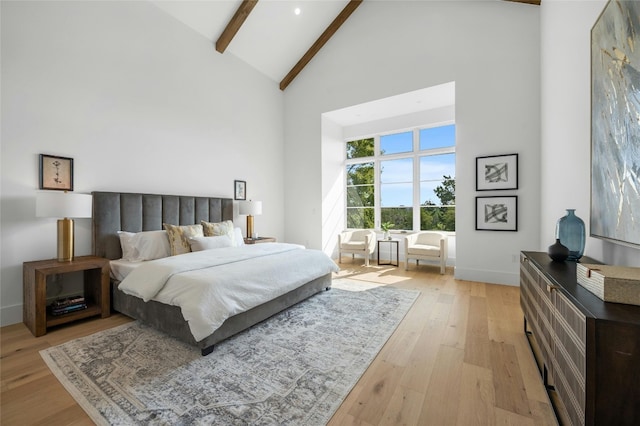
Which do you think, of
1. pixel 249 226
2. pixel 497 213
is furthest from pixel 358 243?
pixel 497 213

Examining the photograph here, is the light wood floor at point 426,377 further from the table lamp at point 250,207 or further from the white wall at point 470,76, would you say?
the table lamp at point 250,207

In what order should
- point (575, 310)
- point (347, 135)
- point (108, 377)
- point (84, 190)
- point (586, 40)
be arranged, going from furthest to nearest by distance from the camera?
point (347, 135) → point (84, 190) → point (586, 40) → point (108, 377) → point (575, 310)

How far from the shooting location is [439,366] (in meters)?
1.95

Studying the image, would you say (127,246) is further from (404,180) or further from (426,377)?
(404,180)

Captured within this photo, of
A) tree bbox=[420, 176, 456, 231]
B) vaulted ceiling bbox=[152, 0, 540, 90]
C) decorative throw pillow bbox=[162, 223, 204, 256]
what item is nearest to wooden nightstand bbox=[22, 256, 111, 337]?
decorative throw pillow bbox=[162, 223, 204, 256]

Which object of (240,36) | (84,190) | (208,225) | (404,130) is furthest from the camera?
(404,130)

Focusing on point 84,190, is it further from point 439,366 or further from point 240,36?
point 439,366

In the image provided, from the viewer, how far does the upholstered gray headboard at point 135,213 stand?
3.18m

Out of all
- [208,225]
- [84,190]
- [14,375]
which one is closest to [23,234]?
[84,190]

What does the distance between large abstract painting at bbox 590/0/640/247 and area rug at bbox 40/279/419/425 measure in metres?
1.77

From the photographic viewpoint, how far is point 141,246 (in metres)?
3.25

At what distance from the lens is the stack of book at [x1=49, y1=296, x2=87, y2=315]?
263 centimetres

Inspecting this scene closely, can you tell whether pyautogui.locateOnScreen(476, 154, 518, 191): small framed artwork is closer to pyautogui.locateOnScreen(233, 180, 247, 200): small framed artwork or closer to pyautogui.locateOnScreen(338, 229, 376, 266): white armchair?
pyautogui.locateOnScreen(338, 229, 376, 266): white armchair

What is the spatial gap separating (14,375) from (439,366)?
9.76 ft
